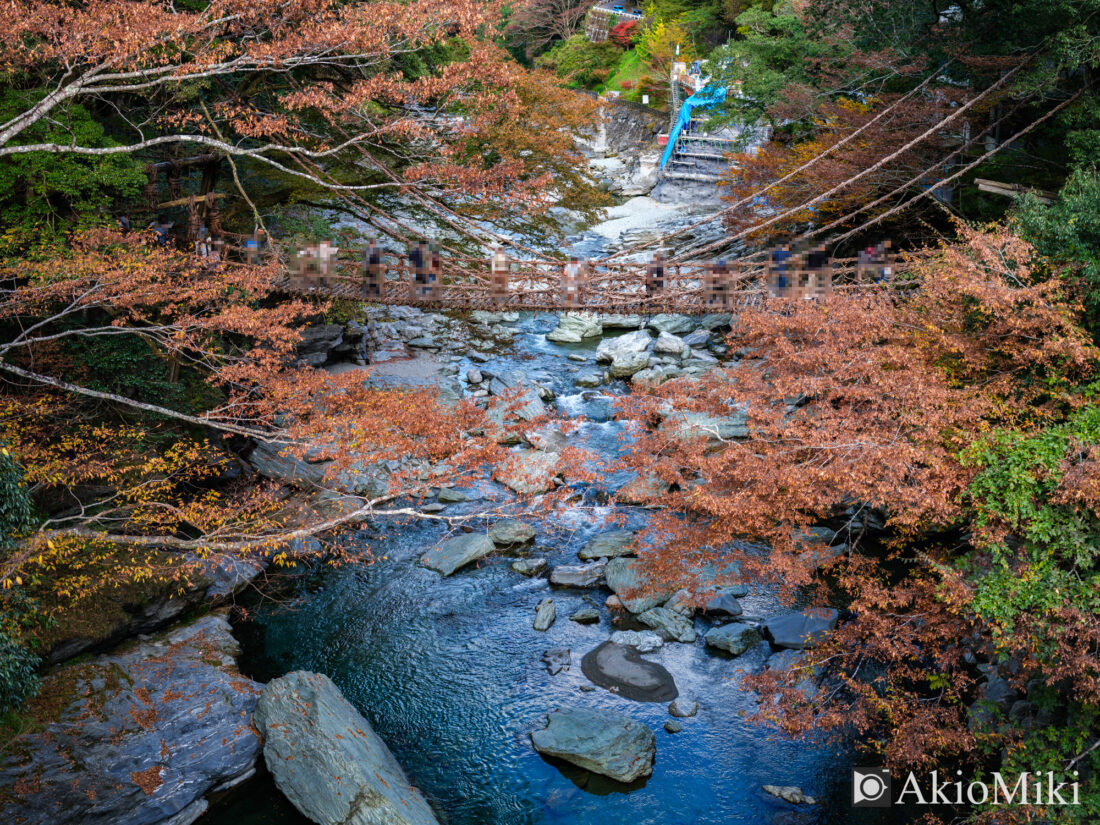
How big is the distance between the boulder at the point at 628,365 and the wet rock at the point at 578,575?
633 centimetres

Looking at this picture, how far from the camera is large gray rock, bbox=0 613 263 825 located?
6242 mm

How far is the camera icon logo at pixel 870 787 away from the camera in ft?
22.2

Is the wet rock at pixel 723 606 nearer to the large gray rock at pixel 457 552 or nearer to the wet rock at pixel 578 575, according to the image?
the wet rock at pixel 578 575

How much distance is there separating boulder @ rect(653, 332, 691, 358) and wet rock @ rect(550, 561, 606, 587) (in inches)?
302

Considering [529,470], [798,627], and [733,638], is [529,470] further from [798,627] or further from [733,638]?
[798,627]

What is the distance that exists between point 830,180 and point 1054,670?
34.3ft

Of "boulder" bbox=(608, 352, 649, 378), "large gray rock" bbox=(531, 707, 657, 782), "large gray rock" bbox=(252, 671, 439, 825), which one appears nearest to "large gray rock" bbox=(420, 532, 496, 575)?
"large gray rock" bbox=(252, 671, 439, 825)

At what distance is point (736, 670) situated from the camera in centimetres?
834

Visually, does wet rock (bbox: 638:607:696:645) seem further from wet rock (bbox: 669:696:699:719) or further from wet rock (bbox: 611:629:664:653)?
wet rock (bbox: 669:696:699:719)

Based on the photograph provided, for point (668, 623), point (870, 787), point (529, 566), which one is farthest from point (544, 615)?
point (870, 787)

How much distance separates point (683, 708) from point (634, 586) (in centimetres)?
189

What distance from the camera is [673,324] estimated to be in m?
18.1

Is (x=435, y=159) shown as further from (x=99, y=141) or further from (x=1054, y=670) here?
(x=1054, y=670)

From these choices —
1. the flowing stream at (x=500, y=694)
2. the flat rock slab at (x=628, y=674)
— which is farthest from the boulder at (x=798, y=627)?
the flat rock slab at (x=628, y=674)
